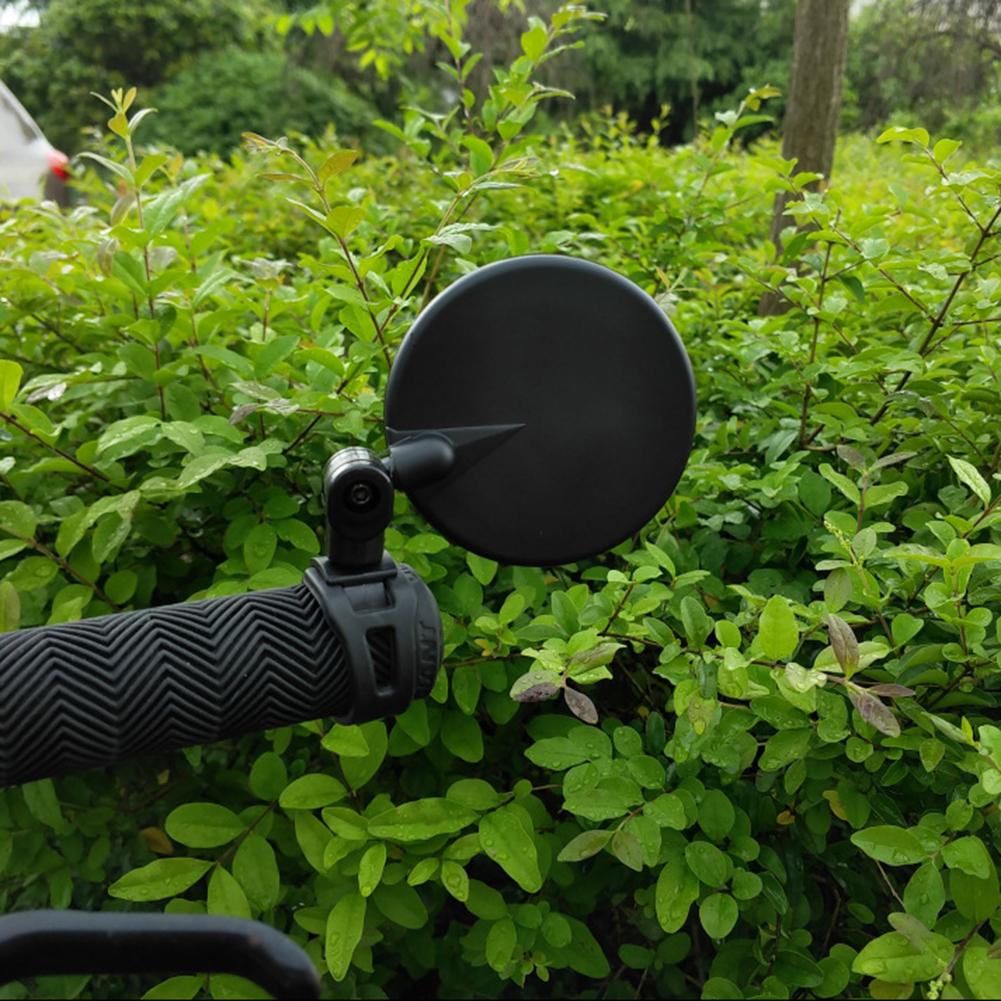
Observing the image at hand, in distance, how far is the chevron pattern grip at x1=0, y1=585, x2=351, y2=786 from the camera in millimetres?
527

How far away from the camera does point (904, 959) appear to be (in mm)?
850

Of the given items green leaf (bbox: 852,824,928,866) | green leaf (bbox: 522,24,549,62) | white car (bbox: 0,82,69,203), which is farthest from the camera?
white car (bbox: 0,82,69,203)

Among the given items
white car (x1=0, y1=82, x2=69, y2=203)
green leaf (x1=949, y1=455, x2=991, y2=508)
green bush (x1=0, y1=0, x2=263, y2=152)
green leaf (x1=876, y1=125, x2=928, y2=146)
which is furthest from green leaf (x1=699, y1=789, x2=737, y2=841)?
green bush (x1=0, y1=0, x2=263, y2=152)

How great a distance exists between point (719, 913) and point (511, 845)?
0.74 ft

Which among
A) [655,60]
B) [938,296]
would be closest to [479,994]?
[938,296]

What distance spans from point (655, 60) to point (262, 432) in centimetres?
2370

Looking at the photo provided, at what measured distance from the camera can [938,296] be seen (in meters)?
1.58

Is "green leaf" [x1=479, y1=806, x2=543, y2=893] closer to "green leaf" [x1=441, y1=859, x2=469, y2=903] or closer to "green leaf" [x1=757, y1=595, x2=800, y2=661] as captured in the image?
"green leaf" [x1=441, y1=859, x2=469, y2=903]

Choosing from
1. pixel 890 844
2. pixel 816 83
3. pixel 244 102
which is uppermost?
pixel 816 83

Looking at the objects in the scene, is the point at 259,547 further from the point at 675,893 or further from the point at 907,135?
the point at 907,135

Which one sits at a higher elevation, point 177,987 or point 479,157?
point 479,157

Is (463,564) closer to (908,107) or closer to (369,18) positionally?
(369,18)

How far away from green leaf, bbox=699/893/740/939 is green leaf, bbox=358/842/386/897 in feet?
1.11

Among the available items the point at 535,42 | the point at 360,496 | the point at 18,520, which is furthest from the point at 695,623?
the point at 535,42
